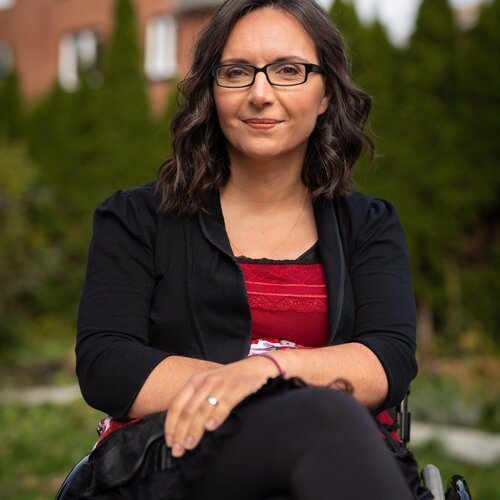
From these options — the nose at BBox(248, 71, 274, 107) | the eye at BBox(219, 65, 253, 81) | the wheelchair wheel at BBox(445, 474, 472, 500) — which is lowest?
the wheelchair wheel at BBox(445, 474, 472, 500)

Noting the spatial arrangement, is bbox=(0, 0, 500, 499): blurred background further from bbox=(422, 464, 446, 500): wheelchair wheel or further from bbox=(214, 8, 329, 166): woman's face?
bbox=(422, 464, 446, 500): wheelchair wheel

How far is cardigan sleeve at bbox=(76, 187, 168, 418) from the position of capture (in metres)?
1.95

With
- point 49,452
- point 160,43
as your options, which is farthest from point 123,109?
point 49,452

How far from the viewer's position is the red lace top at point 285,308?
220 centimetres

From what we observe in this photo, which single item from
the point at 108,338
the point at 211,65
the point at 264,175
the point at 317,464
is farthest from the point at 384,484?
the point at 211,65

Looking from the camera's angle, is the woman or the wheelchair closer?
the woman

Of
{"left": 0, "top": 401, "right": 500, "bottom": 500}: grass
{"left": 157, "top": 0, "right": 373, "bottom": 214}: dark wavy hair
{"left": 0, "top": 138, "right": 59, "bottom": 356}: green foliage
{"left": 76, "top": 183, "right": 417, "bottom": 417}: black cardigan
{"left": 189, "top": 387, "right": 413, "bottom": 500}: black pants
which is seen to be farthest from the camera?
{"left": 0, "top": 138, "right": 59, "bottom": 356}: green foliage

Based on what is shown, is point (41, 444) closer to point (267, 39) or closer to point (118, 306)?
point (118, 306)

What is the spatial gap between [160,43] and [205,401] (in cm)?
1298

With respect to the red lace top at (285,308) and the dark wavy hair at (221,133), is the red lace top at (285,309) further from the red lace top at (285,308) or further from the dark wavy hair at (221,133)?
the dark wavy hair at (221,133)

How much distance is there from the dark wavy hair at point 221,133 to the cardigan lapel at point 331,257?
6cm

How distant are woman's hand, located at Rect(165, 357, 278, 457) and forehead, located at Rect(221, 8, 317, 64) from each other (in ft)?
2.97

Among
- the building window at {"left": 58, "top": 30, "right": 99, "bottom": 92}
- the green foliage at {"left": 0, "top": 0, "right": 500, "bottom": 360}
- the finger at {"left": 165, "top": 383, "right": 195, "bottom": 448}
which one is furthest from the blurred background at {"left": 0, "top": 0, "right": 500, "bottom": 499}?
the building window at {"left": 58, "top": 30, "right": 99, "bottom": 92}

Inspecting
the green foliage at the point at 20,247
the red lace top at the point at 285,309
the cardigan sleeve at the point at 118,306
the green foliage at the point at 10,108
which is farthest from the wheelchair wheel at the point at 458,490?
the green foliage at the point at 10,108
